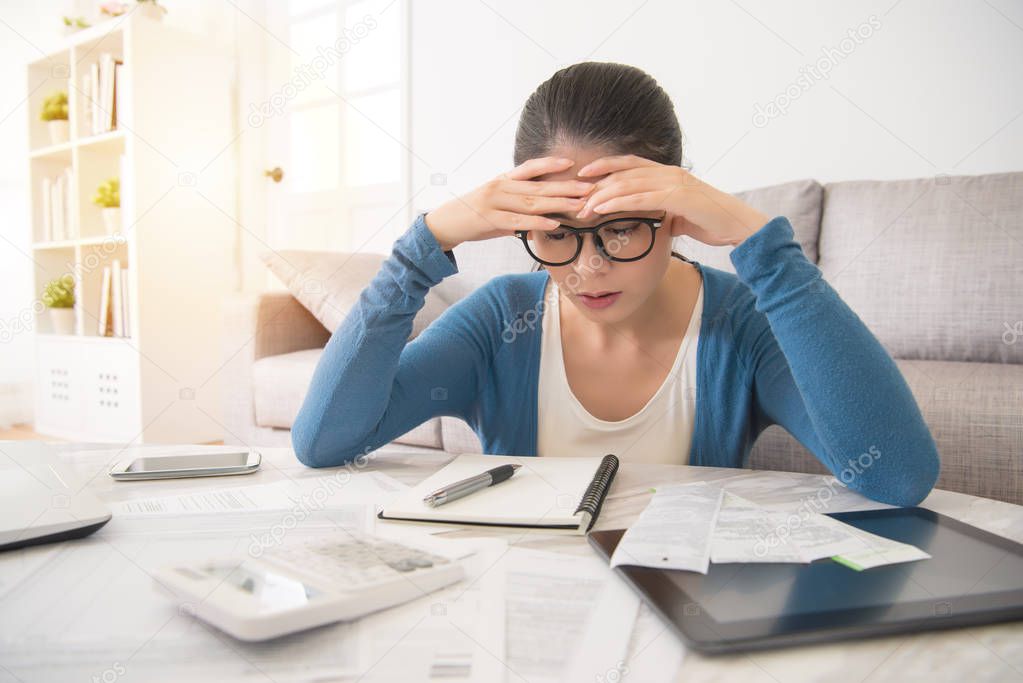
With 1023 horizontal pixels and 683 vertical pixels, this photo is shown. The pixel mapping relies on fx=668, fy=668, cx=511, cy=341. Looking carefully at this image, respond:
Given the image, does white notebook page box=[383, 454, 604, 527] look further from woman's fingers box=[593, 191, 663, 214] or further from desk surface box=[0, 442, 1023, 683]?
woman's fingers box=[593, 191, 663, 214]

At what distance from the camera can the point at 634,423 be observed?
950mm

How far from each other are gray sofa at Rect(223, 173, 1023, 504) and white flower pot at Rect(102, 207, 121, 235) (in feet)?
4.21

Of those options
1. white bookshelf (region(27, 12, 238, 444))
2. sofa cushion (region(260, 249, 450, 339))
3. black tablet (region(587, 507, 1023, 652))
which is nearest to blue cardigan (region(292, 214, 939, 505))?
black tablet (region(587, 507, 1023, 652))

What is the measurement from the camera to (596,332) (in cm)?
107

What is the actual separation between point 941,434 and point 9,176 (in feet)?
13.7

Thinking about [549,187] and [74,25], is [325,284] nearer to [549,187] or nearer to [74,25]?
[549,187]

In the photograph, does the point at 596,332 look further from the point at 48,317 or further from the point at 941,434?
the point at 48,317

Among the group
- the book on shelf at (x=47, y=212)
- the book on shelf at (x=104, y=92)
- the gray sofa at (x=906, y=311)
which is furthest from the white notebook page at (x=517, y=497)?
the book on shelf at (x=47, y=212)

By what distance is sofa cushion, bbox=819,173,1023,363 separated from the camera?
60.5 inches

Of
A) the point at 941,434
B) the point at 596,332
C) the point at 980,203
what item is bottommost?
the point at 941,434

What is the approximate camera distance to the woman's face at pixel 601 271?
33.7 inches

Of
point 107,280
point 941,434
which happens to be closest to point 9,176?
point 107,280

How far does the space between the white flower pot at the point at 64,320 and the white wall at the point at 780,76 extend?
1.91 meters

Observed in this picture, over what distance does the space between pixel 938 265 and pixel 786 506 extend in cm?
130
